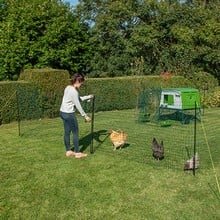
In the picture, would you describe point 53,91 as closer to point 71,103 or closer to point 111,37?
point 71,103

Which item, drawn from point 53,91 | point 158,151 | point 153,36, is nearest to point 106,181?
point 158,151

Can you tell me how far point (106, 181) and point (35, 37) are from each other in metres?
16.8

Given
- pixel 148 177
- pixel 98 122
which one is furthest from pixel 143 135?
pixel 148 177

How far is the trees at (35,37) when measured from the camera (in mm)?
21328

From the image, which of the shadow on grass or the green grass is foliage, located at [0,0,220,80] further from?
the green grass

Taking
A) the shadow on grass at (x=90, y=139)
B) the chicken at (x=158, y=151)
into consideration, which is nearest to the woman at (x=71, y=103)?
the shadow on grass at (x=90, y=139)

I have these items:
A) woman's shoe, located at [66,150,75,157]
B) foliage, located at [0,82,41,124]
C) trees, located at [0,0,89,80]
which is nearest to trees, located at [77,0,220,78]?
trees, located at [0,0,89,80]

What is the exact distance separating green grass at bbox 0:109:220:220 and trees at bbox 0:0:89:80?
1139cm

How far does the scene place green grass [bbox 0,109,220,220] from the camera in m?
5.49

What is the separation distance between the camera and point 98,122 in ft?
45.8

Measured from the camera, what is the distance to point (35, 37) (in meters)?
22.1

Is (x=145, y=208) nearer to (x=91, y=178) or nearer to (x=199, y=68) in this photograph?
(x=91, y=178)

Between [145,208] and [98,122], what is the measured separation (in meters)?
8.50

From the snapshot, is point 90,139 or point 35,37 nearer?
point 90,139
